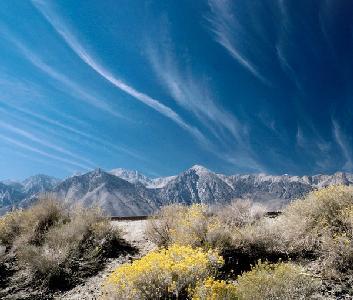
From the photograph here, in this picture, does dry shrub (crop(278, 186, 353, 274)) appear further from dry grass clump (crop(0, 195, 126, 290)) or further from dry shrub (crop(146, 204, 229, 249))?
dry grass clump (crop(0, 195, 126, 290))

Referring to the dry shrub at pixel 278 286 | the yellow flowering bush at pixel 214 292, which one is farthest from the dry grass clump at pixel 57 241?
the dry shrub at pixel 278 286

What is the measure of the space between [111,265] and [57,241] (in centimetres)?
241

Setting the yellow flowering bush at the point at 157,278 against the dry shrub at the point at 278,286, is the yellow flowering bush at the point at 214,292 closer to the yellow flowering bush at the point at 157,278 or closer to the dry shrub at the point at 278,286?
the dry shrub at the point at 278,286

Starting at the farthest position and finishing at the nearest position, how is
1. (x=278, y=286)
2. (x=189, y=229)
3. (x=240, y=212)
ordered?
(x=240, y=212) < (x=189, y=229) < (x=278, y=286)

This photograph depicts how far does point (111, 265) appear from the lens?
1487 cm

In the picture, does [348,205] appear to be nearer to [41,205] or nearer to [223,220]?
[223,220]

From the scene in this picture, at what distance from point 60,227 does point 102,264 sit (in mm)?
3738

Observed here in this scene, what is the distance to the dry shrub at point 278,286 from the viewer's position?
934 centimetres

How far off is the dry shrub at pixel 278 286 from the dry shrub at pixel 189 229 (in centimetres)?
346

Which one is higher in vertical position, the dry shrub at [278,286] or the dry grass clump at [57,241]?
the dry grass clump at [57,241]

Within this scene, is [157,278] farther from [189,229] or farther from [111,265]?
[111,265]

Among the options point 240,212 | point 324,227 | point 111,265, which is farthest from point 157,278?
point 240,212

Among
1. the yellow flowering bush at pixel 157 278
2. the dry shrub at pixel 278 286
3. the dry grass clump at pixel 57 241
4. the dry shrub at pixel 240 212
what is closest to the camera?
the dry shrub at pixel 278 286

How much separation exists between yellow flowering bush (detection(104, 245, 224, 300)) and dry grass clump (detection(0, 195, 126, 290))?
4.22 m
